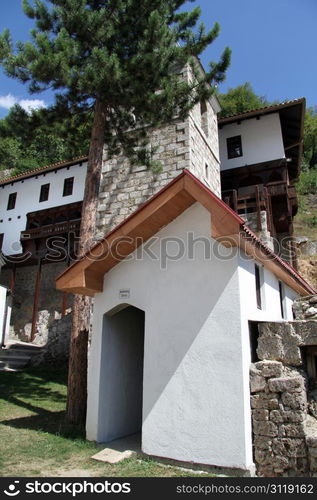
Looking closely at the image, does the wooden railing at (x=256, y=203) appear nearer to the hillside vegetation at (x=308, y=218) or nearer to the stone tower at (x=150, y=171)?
the hillside vegetation at (x=308, y=218)

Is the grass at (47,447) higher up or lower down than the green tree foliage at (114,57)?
lower down

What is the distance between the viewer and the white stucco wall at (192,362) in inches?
189

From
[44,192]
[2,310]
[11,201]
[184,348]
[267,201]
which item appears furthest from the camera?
[11,201]

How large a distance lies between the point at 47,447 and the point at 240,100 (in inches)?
1325

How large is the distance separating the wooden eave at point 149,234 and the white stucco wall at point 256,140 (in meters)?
12.4

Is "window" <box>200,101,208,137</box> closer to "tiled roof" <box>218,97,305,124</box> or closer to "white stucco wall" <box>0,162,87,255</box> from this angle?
"tiled roof" <box>218,97,305,124</box>

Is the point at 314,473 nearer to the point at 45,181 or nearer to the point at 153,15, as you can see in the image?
the point at 153,15

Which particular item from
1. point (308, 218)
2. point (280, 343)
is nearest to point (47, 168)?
point (308, 218)

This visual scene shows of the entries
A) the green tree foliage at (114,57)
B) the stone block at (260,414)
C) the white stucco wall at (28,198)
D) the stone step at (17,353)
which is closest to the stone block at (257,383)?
the stone block at (260,414)

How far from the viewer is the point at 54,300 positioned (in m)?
22.2

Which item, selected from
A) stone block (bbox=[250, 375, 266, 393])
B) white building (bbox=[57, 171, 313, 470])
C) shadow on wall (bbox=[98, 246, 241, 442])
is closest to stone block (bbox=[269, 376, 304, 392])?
stone block (bbox=[250, 375, 266, 393])

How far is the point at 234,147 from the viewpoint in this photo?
18.6m

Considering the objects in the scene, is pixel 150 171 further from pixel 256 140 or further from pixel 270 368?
pixel 256 140
